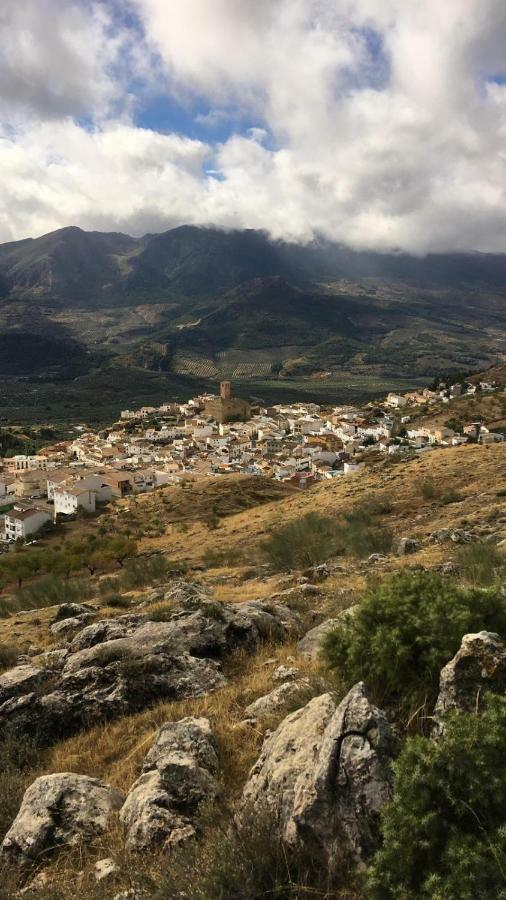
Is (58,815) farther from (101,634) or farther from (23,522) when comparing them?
(23,522)

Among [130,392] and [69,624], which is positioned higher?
[130,392]

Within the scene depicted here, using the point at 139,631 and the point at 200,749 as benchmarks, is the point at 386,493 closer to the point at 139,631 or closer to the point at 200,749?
the point at 139,631

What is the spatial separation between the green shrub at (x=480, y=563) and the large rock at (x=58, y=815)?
6.49 meters

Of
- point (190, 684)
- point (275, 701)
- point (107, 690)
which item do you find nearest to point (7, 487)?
point (107, 690)

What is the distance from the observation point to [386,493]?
2534 cm

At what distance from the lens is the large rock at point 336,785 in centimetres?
305

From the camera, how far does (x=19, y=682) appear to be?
22.1ft

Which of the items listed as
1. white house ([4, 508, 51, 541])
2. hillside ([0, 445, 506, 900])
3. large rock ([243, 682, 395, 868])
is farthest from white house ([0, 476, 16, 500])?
large rock ([243, 682, 395, 868])

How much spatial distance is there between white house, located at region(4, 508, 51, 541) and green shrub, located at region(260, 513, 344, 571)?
27.1 metres

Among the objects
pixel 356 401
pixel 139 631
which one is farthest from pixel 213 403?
pixel 139 631

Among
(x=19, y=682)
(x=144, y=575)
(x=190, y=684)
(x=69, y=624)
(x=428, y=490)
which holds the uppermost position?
(x=19, y=682)

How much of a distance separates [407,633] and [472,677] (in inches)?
31.2

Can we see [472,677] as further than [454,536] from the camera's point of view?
No

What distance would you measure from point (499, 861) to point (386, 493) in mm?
23450
